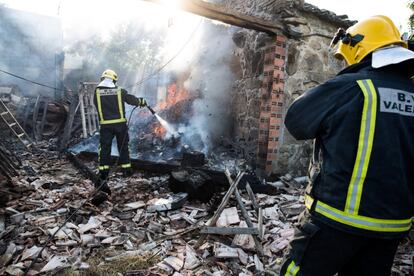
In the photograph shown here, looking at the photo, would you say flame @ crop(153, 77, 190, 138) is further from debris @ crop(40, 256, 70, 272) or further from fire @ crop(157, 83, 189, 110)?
debris @ crop(40, 256, 70, 272)

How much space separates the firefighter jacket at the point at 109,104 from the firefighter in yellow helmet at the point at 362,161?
489 cm

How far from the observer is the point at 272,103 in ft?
19.7

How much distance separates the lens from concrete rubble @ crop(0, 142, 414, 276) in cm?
332

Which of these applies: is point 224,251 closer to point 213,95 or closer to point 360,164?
point 360,164

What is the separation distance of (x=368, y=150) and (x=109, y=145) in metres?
5.35

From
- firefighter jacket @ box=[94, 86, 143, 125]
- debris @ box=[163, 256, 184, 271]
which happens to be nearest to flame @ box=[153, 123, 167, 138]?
firefighter jacket @ box=[94, 86, 143, 125]

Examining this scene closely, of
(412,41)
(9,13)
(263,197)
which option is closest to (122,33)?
(9,13)

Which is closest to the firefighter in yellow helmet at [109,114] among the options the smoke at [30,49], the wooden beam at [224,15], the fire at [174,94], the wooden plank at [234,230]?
the wooden beam at [224,15]

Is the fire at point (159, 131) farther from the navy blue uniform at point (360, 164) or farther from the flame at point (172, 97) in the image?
the navy blue uniform at point (360, 164)

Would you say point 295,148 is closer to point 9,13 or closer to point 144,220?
point 144,220

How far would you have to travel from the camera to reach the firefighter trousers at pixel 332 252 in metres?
1.75

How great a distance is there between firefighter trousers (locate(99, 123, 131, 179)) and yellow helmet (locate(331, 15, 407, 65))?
502cm

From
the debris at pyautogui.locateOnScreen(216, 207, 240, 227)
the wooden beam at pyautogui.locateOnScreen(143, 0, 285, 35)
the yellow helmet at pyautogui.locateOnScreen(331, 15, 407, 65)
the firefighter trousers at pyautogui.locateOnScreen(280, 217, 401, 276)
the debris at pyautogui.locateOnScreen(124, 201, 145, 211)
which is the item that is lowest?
the debris at pyautogui.locateOnScreen(124, 201, 145, 211)

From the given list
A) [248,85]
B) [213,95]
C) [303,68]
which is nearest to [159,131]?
[213,95]
